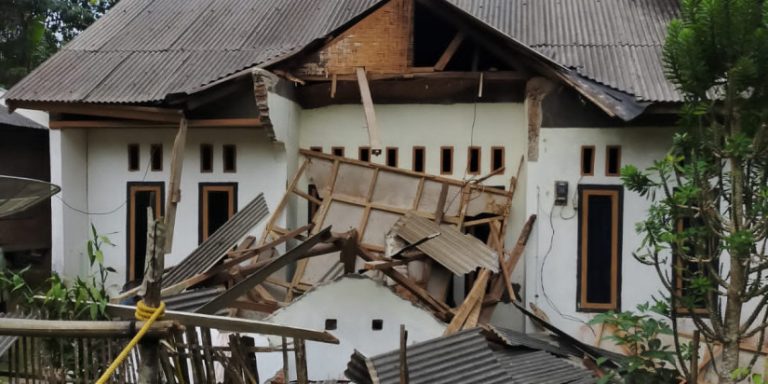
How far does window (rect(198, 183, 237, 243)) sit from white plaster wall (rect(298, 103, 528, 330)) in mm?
1167

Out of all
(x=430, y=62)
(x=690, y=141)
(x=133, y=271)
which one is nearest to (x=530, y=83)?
(x=430, y=62)

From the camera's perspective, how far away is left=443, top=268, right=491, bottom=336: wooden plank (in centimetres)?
772

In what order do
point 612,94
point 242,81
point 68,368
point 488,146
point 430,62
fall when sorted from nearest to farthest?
point 68,368 < point 612,94 < point 242,81 < point 488,146 < point 430,62

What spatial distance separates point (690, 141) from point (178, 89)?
23.8 ft

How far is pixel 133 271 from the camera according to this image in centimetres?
1019

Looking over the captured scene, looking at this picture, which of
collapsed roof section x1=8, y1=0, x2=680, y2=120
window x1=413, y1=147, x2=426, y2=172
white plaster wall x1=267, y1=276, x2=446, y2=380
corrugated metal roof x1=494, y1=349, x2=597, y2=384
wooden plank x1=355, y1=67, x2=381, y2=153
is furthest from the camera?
window x1=413, y1=147, x2=426, y2=172

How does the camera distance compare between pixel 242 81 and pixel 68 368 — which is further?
pixel 242 81

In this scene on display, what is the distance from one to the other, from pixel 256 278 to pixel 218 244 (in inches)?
78.8

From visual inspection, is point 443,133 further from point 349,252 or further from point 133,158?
point 133,158

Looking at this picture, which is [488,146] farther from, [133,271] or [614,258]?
[133,271]

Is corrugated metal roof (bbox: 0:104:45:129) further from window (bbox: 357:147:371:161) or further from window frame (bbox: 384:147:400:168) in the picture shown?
window frame (bbox: 384:147:400:168)

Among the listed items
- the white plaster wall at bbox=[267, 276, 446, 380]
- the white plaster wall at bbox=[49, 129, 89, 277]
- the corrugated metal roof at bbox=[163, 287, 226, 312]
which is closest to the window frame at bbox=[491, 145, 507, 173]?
the white plaster wall at bbox=[267, 276, 446, 380]

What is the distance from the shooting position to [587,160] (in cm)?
932

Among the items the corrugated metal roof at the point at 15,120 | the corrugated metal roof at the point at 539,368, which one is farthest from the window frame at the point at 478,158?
the corrugated metal roof at the point at 15,120
